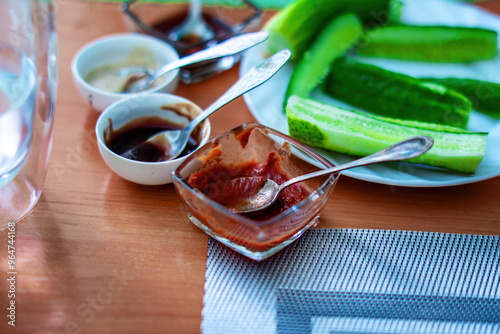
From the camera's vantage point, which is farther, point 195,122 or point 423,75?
point 423,75

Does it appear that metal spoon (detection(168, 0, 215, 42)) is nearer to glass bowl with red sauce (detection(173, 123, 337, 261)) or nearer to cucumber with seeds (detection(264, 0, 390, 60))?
cucumber with seeds (detection(264, 0, 390, 60))

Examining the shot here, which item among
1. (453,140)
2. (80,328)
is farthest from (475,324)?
(80,328)

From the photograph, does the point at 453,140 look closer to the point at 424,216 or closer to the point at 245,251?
the point at 424,216

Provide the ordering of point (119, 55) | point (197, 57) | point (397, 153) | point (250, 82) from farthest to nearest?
point (119, 55) → point (197, 57) → point (250, 82) → point (397, 153)

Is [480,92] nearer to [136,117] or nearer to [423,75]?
[423,75]

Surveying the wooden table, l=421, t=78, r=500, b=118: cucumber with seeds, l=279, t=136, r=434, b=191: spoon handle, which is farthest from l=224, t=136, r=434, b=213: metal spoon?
l=421, t=78, r=500, b=118: cucumber with seeds

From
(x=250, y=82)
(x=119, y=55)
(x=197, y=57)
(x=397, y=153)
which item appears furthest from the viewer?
(x=119, y=55)

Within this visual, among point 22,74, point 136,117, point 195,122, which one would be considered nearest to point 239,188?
point 195,122

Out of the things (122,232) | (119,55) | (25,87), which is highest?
(25,87)
